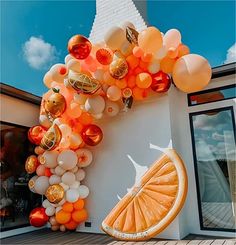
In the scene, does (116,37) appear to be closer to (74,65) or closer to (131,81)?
(131,81)

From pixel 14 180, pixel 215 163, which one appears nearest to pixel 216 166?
pixel 215 163

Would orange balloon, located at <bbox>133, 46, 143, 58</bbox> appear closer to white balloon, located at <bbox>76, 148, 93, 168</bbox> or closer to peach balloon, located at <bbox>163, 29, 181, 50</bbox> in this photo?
peach balloon, located at <bbox>163, 29, 181, 50</bbox>

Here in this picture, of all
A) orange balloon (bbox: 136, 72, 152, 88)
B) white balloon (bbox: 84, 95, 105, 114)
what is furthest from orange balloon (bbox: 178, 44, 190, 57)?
white balloon (bbox: 84, 95, 105, 114)

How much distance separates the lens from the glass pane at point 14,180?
4.98 m

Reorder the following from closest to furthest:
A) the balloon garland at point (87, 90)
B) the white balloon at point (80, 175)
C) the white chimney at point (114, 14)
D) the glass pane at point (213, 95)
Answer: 1. the balloon garland at point (87, 90)
2. the glass pane at point (213, 95)
3. the white balloon at point (80, 175)
4. the white chimney at point (114, 14)

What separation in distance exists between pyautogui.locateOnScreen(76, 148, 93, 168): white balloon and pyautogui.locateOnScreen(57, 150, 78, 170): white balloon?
223mm

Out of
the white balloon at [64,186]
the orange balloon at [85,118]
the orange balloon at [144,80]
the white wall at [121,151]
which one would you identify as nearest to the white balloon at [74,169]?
the white balloon at [64,186]

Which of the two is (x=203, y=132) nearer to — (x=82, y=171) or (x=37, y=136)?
(x=82, y=171)

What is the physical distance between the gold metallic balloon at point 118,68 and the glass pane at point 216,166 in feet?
5.52

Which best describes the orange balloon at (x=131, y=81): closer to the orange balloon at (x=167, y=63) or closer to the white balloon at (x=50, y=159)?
the orange balloon at (x=167, y=63)

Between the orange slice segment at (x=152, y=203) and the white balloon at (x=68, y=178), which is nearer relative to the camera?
the orange slice segment at (x=152, y=203)

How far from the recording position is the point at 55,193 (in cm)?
423

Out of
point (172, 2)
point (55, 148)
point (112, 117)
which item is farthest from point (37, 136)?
point (172, 2)

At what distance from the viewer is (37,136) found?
4.70 metres
